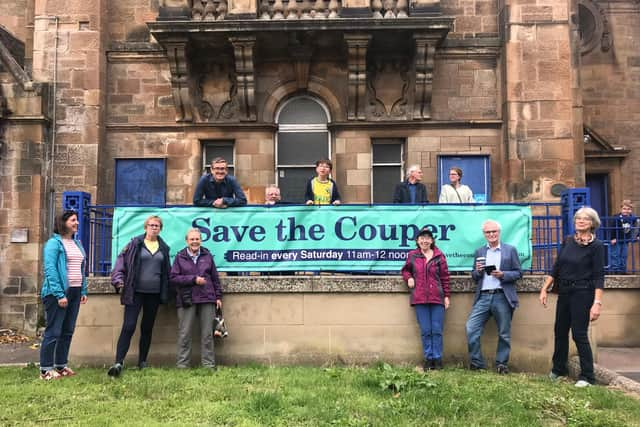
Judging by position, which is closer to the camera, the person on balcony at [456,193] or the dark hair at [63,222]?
the dark hair at [63,222]

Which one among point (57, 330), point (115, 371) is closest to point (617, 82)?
point (115, 371)

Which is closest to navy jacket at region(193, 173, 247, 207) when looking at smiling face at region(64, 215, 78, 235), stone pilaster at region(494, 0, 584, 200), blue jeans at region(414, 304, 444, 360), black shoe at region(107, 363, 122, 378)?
smiling face at region(64, 215, 78, 235)

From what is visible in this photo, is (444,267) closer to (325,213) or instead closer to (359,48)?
(325,213)

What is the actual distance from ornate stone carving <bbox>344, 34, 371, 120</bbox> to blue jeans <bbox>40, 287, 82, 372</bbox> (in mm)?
7175

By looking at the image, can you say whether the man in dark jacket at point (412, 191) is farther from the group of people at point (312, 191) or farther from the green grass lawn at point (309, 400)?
the green grass lawn at point (309, 400)

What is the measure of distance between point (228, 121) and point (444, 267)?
661 centimetres

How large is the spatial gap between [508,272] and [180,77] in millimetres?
8062

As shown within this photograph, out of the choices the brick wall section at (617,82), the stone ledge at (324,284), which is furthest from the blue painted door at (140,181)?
the brick wall section at (617,82)

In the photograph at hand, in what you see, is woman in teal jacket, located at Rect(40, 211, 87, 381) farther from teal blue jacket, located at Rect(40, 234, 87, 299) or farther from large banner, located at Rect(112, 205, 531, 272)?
large banner, located at Rect(112, 205, 531, 272)

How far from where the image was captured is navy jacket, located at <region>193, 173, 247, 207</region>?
28.3 ft

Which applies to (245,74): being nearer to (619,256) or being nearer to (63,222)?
(63,222)

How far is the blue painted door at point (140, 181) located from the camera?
1259cm

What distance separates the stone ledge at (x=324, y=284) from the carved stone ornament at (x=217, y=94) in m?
5.35

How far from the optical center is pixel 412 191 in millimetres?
9352
